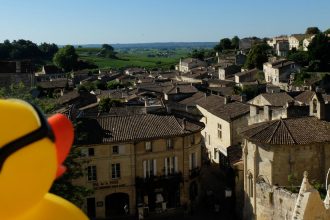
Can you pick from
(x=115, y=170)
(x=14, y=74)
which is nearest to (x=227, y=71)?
(x=14, y=74)

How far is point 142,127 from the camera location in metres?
36.8

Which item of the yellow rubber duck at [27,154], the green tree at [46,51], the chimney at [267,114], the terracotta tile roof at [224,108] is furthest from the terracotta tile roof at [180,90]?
the green tree at [46,51]

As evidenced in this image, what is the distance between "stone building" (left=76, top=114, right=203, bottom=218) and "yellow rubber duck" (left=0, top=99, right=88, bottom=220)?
29.4 metres

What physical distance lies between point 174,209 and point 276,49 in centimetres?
11657

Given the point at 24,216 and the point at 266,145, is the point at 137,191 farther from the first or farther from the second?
the point at 24,216

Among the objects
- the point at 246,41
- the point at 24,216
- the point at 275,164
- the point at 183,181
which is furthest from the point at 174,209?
the point at 246,41

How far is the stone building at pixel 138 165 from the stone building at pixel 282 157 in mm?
7343

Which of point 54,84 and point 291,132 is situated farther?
point 54,84

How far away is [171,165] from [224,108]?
16125mm

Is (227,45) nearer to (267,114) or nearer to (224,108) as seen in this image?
(224,108)

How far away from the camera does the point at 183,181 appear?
3678 cm

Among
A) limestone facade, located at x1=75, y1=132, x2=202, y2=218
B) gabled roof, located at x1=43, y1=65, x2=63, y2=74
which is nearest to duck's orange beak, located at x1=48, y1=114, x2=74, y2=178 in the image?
limestone facade, located at x1=75, y1=132, x2=202, y2=218

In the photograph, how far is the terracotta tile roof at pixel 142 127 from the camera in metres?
35.6

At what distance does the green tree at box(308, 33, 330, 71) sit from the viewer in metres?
93.8
